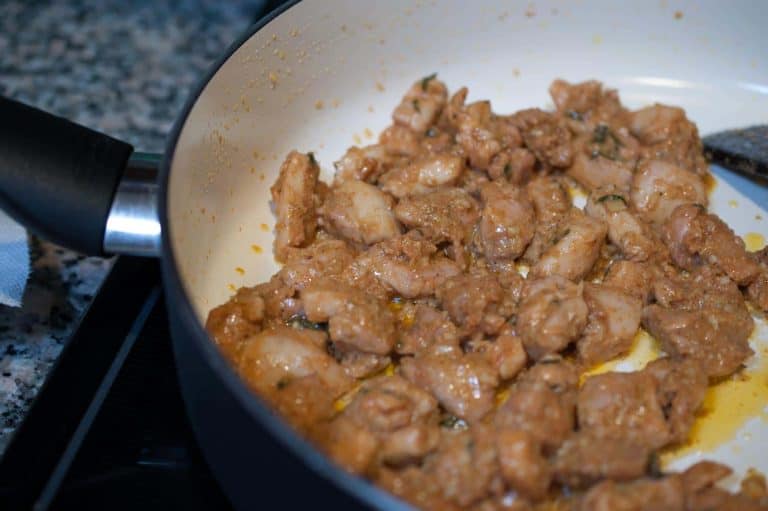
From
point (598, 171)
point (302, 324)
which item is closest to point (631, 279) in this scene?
point (598, 171)

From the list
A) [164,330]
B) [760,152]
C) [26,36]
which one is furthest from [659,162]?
[26,36]

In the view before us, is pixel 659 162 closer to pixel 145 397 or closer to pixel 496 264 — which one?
pixel 496 264

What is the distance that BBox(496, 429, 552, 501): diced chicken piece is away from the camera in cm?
130

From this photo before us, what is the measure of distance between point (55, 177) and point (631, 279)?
1.23 meters

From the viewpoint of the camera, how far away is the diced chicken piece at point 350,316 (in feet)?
5.27

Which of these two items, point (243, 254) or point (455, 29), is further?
point (455, 29)

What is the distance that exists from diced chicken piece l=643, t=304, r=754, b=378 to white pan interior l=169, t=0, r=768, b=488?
104 mm

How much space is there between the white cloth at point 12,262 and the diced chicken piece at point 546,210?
1.17 meters

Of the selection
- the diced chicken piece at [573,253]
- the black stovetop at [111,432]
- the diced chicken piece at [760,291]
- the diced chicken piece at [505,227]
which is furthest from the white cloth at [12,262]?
the diced chicken piece at [760,291]

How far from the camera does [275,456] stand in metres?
1.14

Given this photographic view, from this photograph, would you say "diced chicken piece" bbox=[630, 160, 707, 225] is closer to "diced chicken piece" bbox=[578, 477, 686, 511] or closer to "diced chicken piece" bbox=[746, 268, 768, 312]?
"diced chicken piece" bbox=[746, 268, 768, 312]

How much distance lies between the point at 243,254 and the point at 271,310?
226 mm

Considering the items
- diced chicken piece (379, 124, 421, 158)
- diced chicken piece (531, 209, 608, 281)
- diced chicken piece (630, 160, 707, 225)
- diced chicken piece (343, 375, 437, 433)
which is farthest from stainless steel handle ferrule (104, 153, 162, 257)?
diced chicken piece (630, 160, 707, 225)

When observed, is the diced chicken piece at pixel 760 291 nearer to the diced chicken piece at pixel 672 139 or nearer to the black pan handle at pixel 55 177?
the diced chicken piece at pixel 672 139
